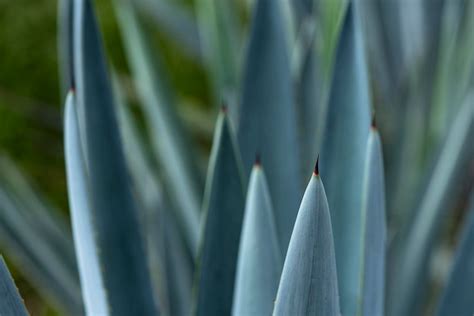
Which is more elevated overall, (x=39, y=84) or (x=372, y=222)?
(x=39, y=84)

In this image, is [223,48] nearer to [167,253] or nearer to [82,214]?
[167,253]

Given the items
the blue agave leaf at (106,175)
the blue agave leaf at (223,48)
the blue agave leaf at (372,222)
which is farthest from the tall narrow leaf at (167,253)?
the blue agave leaf at (372,222)

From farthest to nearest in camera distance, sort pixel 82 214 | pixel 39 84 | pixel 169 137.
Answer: pixel 39 84 < pixel 169 137 < pixel 82 214

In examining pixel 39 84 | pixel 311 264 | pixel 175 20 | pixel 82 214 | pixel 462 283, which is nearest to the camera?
pixel 311 264

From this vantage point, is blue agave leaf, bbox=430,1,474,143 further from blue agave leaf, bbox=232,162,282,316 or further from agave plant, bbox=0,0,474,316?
blue agave leaf, bbox=232,162,282,316

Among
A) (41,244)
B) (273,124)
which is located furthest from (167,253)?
(273,124)

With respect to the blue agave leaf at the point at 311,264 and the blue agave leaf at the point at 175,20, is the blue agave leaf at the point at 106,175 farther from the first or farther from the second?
the blue agave leaf at the point at 175,20
